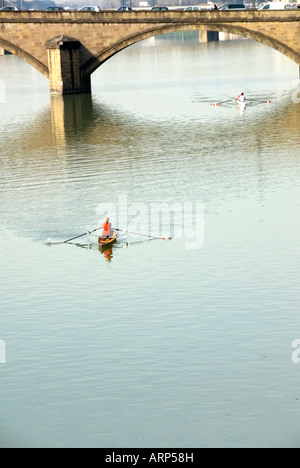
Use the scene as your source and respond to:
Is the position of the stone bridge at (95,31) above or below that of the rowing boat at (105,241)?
above

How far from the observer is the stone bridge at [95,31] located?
3583 inches

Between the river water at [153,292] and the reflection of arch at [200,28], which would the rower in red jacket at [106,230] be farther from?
the reflection of arch at [200,28]

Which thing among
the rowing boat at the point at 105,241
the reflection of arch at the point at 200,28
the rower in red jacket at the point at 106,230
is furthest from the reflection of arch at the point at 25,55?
the rowing boat at the point at 105,241

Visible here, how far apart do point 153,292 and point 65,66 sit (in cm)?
6638

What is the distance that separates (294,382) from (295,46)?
7331cm

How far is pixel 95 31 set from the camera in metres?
93.3

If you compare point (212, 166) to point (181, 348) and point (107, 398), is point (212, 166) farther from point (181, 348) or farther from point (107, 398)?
point (107, 398)

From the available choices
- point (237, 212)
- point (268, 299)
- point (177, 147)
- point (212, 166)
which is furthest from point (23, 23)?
point (268, 299)

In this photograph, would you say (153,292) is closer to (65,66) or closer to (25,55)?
(65,66)

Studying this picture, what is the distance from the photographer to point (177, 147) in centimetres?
5916

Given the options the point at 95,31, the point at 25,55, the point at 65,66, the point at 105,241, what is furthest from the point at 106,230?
the point at 25,55

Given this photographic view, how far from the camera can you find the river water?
21438 mm

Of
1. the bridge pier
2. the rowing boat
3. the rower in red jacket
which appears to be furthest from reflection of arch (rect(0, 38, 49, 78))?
the rowing boat
